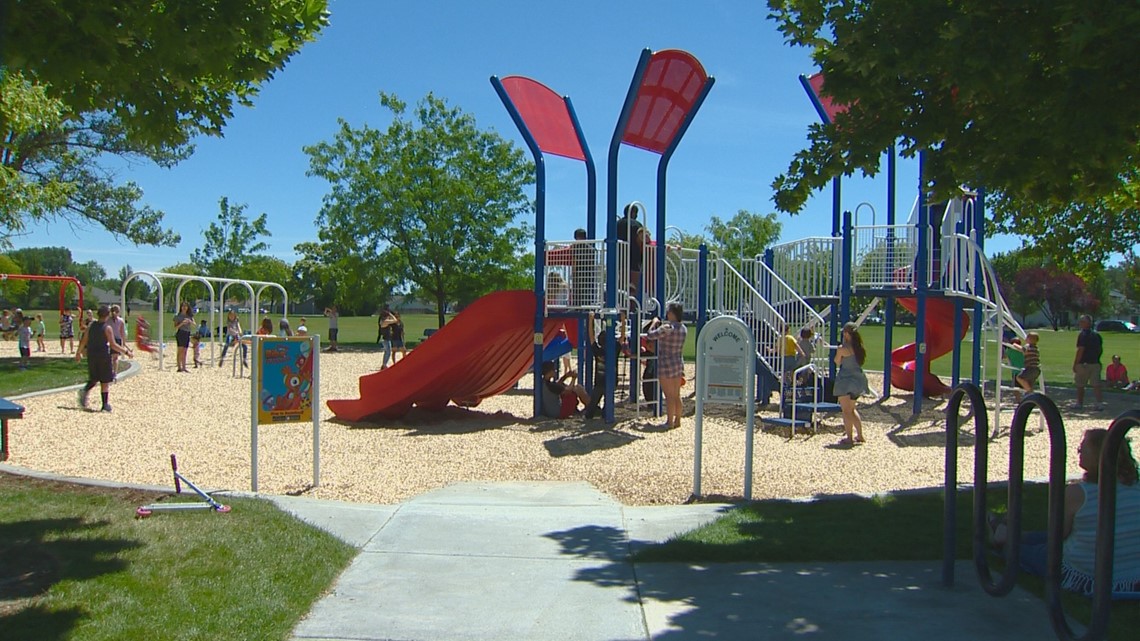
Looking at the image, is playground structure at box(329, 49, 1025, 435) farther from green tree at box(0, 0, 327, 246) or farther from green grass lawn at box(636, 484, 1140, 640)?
green tree at box(0, 0, 327, 246)

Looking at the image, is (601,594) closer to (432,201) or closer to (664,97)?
(664,97)

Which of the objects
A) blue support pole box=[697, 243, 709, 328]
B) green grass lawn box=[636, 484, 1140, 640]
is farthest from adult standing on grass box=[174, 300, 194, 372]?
green grass lawn box=[636, 484, 1140, 640]

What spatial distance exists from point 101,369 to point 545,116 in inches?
299

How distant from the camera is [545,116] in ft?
45.1

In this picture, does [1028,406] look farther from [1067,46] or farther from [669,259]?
[669,259]

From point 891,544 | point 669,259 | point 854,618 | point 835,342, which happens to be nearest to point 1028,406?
point 854,618

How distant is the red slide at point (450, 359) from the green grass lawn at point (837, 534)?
6488mm

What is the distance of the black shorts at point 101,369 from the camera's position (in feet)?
43.8

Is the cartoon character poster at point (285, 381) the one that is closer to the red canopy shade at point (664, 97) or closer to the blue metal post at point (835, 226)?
the red canopy shade at point (664, 97)

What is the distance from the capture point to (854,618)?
16.2ft

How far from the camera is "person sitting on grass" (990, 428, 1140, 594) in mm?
4988

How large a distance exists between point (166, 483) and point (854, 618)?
651cm

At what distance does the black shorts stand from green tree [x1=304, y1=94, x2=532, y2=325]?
2139 centimetres

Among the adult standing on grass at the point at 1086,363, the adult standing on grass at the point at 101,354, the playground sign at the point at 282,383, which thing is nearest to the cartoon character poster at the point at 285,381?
the playground sign at the point at 282,383
